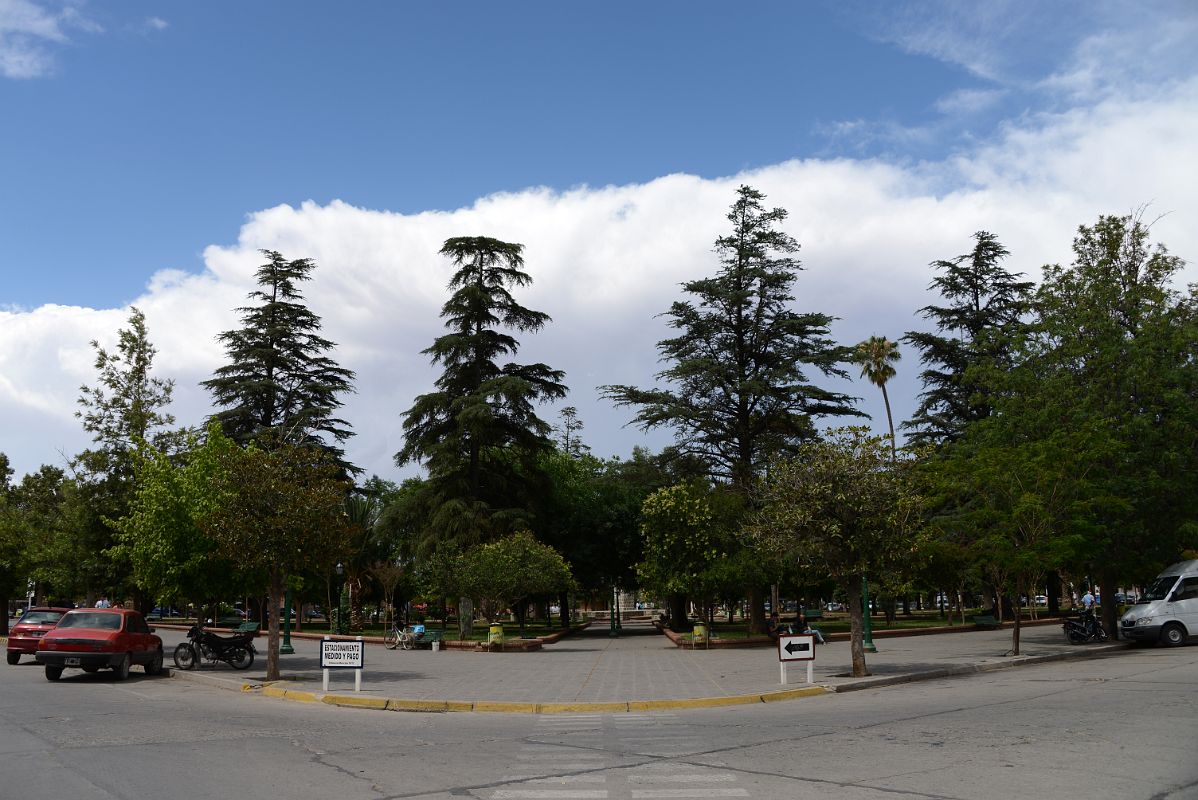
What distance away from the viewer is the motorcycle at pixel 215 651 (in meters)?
23.8

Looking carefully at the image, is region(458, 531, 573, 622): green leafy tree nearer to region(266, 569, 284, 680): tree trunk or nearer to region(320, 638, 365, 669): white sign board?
region(266, 569, 284, 680): tree trunk

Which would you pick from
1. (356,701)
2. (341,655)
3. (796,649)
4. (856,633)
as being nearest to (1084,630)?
(856,633)

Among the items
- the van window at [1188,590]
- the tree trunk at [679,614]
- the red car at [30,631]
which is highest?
the van window at [1188,590]

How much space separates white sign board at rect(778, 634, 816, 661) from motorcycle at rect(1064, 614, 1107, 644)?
1449 cm

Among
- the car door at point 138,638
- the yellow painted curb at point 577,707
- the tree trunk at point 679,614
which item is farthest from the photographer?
the tree trunk at point 679,614

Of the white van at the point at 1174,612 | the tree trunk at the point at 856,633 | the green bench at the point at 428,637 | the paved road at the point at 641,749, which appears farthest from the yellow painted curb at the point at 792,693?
the green bench at the point at 428,637

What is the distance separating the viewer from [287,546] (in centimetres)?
2041

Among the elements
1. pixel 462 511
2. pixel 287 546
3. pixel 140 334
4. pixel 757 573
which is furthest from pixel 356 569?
pixel 287 546

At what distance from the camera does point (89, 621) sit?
847 inches

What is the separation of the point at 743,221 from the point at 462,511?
62.0 ft

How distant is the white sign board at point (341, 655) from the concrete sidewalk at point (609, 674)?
1.94ft

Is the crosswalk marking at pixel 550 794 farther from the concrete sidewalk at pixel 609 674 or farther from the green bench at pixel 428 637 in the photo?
the green bench at pixel 428 637

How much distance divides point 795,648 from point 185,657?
17243 millimetres

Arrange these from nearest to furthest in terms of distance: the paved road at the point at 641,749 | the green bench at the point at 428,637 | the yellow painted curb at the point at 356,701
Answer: the paved road at the point at 641,749, the yellow painted curb at the point at 356,701, the green bench at the point at 428,637
